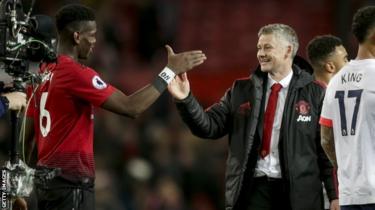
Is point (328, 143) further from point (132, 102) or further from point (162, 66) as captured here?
point (162, 66)

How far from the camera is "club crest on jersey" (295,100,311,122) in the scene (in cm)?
777

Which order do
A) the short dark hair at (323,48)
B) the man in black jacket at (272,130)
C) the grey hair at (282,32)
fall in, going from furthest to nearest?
1. the short dark hair at (323,48)
2. the grey hair at (282,32)
3. the man in black jacket at (272,130)

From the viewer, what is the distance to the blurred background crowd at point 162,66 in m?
13.1

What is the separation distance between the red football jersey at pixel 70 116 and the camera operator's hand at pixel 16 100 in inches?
15.1

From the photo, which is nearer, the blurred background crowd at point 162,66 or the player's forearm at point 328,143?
the player's forearm at point 328,143

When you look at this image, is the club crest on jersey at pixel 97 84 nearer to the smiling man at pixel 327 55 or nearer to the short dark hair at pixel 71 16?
the short dark hair at pixel 71 16

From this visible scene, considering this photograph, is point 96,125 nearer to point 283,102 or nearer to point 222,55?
point 222,55

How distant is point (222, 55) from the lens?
14555 millimetres

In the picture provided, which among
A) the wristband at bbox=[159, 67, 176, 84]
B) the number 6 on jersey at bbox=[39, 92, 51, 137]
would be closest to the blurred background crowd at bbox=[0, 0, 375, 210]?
the number 6 on jersey at bbox=[39, 92, 51, 137]

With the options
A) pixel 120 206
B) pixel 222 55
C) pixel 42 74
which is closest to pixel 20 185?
pixel 42 74

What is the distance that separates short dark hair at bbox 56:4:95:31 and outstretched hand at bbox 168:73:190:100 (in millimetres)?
681

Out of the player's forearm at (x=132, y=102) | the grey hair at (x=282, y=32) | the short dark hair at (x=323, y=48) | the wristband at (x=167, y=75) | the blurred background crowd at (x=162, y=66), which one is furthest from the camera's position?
the blurred background crowd at (x=162, y=66)
